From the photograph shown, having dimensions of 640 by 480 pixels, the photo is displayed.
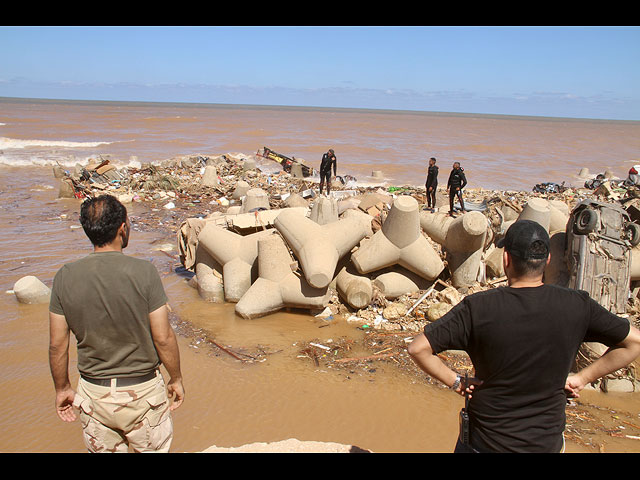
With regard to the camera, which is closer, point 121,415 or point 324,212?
point 121,415

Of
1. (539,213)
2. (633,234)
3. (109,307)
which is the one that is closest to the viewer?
(109,307)

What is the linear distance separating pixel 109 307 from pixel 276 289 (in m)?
4.18

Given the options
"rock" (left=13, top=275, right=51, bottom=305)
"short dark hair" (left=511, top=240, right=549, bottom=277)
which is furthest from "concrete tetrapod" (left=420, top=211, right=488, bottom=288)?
"rock" (left=13, top=275, right=51, bottom=305)

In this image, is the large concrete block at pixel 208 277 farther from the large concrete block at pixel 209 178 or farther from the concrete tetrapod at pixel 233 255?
the large concrete block at pixel 209 178

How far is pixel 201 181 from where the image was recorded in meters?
15.6

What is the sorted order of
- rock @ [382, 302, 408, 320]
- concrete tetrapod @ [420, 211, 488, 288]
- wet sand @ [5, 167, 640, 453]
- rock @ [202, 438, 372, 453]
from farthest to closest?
1. concrete tetrapod @ [420, 211, 488, 288]
2. rock @ [382, 302, 408, 320]
3. wet sand @ [5, 167, 640, 453]
4. rock @ [202, 438, 372, 453]

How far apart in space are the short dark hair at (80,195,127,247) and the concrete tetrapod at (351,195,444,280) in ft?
15.3

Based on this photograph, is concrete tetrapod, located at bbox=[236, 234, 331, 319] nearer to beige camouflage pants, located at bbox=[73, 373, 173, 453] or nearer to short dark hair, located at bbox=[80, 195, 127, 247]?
beige camouflage pants, located at bbox=[73, 373, 173, 453]

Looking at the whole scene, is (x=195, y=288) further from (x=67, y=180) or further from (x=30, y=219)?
(x=67, y=180)

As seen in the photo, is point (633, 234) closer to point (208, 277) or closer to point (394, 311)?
point (394, 311)

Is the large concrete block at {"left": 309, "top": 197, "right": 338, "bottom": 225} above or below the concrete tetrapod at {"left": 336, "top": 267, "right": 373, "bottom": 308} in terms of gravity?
above

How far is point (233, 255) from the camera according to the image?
707 cm

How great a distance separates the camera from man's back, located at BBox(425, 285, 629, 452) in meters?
2.00

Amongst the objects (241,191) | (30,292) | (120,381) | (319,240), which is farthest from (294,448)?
(241,191)
